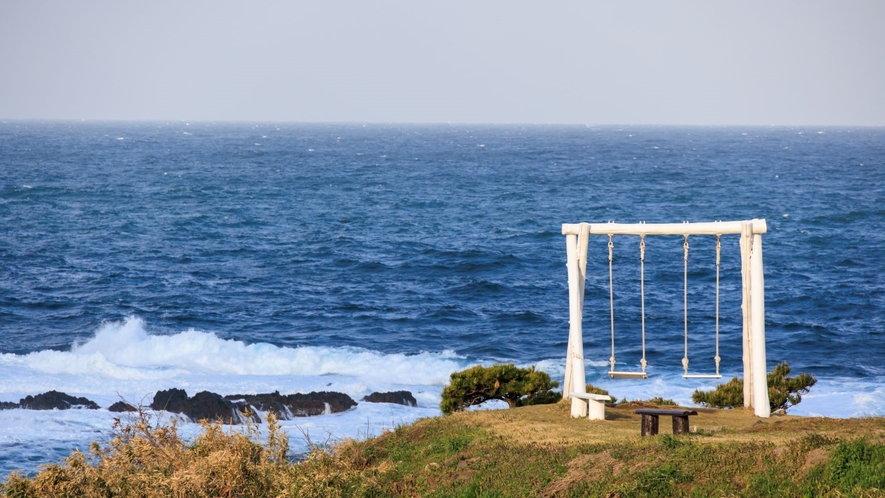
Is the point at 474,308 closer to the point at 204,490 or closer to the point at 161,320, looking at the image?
the point at 161,320

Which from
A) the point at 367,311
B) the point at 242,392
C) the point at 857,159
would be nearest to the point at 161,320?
the point at 367,311

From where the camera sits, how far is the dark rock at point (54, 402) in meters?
24.9

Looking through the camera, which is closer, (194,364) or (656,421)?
(656,421)

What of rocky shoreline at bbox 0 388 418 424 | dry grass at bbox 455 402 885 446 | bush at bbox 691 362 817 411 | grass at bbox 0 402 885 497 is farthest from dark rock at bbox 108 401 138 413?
bush at bbox 691 362 817 411

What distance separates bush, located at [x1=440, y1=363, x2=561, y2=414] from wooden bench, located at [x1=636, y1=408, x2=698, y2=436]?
4332 mm

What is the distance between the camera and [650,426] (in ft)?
44.7

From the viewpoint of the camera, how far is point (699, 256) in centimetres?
5100

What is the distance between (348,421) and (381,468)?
11.1 meters

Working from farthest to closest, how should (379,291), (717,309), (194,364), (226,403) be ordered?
(379,291) < (194,364) < (226,403) < (717,309)

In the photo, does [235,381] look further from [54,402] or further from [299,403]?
[54,402]

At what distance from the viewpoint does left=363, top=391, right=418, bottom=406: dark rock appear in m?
26.2

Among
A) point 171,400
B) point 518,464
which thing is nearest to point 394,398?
point 171,400

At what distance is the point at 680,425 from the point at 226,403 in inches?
570

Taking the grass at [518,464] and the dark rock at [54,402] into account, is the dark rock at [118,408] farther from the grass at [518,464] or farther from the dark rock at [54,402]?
the grass at [518,464]
